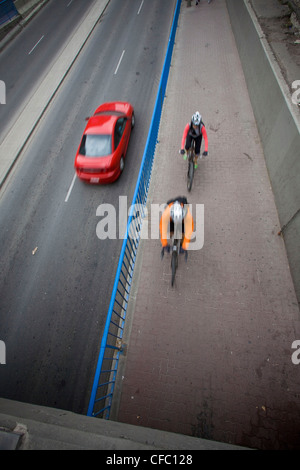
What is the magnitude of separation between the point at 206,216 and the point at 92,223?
3.81m

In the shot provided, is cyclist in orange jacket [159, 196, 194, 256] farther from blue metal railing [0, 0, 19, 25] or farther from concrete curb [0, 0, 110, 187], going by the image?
blue metal railing [0, 0, 19, 25]

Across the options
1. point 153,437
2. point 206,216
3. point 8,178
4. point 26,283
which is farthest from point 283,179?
point 8,178

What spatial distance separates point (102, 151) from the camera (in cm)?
793

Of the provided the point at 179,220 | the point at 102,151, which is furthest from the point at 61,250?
the point at 179,220

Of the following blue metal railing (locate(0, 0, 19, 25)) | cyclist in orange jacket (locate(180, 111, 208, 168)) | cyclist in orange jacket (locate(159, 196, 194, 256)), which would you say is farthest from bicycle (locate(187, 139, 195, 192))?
blue metal railing (locate(0, 0, 19, 25))

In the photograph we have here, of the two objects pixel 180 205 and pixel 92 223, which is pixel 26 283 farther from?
pixel 180 205

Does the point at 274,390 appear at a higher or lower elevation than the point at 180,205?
lower

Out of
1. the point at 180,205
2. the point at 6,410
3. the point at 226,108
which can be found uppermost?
the point at 226,108

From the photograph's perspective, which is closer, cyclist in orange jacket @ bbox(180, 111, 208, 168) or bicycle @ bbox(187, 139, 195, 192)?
cyclist in orange jacket @ bbox(180, 111, 208, 168)

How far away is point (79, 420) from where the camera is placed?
3.68 m

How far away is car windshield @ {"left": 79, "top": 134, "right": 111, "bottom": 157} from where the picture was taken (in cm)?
793

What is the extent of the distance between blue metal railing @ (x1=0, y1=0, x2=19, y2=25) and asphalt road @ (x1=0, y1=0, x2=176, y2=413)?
44.3 ft

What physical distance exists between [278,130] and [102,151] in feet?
19.2
